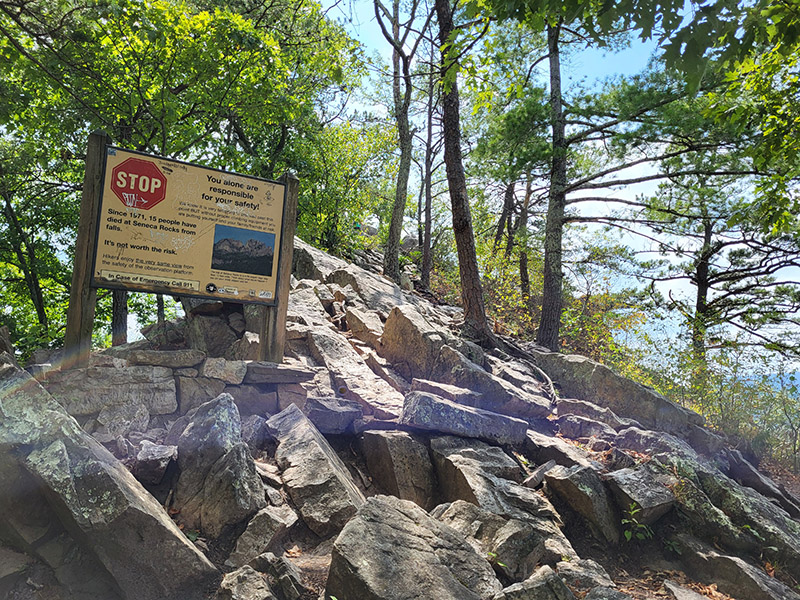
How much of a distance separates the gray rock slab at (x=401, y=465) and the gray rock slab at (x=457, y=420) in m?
0.26

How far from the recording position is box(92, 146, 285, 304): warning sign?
229 inches

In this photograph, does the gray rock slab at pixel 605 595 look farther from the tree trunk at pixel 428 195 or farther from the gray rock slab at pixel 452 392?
the tree trunk at pixel 428 195

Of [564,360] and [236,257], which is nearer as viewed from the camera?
[236,257]

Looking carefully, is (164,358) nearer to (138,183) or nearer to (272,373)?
(272,373)

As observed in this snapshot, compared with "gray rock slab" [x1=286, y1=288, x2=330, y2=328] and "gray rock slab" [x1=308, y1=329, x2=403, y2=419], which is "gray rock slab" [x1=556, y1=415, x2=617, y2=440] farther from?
"gray rock slab" [x1=286, y1=288, x2=330, y2=328]

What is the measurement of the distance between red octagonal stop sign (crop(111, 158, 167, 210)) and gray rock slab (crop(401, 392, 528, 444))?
12.9 feet

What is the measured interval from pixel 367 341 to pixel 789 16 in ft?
21.1

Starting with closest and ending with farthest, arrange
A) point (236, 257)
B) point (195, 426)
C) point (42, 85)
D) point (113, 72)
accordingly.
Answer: point (195, 426) → point (236, 257) → point (113, 72) → point (42, 85)

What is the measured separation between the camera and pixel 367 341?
8.32 metres

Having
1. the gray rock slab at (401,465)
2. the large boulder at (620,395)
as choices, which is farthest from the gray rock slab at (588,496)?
the large boulder at (620,395)

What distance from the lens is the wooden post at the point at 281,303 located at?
21.1 ft

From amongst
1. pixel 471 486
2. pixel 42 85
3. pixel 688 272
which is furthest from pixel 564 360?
pixel 42 85

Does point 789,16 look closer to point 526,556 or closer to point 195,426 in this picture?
point 526,556

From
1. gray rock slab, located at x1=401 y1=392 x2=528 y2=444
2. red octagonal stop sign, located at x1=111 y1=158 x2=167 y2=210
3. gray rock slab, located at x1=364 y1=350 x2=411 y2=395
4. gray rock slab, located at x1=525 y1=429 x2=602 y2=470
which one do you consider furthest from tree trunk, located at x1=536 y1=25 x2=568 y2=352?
red octagonal stop sign, located at x1=111 y1=158 x2=167 y2=210
